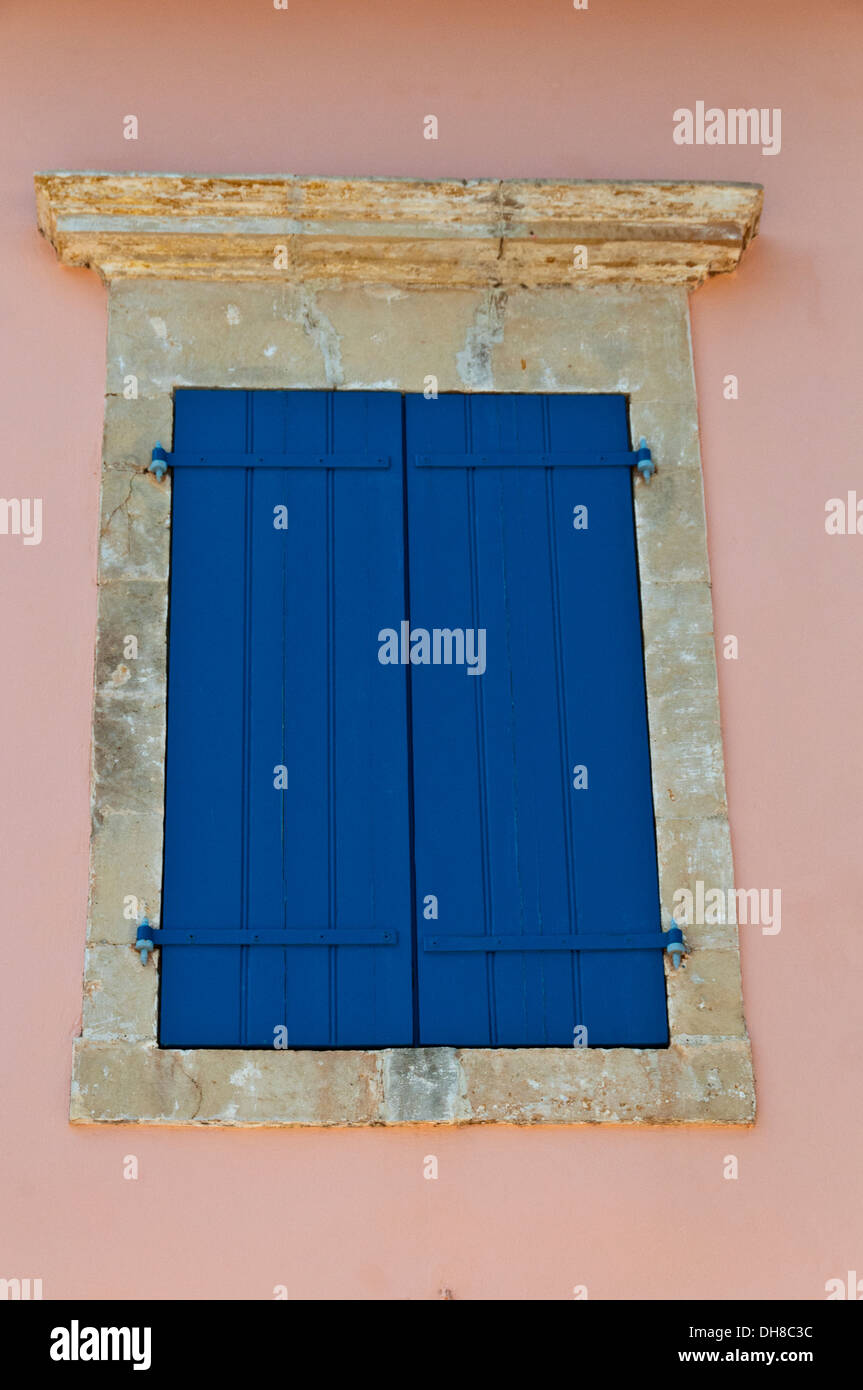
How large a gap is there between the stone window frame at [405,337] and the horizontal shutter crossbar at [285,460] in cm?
12

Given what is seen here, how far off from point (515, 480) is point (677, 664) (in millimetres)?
722

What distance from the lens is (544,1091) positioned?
4.30 meters

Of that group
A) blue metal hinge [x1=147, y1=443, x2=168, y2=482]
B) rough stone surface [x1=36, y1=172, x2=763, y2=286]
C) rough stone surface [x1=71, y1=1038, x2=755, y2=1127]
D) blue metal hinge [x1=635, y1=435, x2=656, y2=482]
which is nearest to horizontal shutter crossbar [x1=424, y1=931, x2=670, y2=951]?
rough stone surface [x1=71, y1=1038, x2=755, y2=1127]

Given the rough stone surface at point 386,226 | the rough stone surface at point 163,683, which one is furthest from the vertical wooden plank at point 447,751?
the rough stone surface at point 386,226

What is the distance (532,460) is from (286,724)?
107cm

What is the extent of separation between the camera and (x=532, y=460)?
4.89 metres

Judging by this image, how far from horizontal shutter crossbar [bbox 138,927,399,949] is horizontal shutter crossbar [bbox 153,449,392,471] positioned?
1.34 m

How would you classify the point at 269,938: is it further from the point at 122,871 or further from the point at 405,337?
the point at 405,337

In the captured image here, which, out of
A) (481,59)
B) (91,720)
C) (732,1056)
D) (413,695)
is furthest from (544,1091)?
(481,59)

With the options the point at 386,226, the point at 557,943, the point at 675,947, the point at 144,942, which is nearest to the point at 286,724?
the point at 144,942

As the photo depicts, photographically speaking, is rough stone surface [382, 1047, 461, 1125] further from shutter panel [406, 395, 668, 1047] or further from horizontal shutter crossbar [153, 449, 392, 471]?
horizontal shutter crossbar [153, 449, 392, 471]

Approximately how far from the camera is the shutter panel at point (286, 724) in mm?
4395

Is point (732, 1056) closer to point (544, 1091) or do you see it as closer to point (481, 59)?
point (544, 1091)

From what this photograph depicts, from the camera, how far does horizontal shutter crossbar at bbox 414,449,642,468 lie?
4.86 metres
